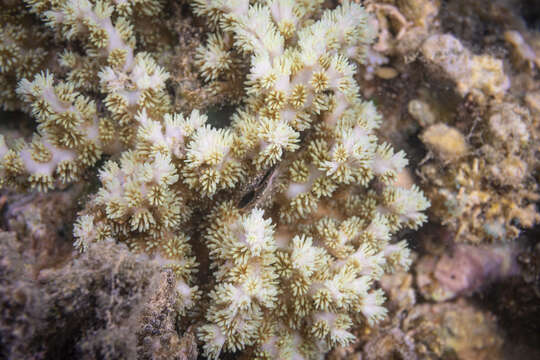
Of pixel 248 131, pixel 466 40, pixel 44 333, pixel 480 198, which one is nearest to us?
pixel 44 333

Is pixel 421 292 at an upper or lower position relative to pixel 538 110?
lower

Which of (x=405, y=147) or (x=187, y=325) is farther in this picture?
(x=405, y=147)

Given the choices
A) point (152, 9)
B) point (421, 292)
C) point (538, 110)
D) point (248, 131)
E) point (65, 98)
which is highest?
point (538, 110)

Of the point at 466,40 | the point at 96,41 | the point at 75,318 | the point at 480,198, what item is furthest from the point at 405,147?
the point at 75,318

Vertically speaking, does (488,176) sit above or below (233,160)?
above

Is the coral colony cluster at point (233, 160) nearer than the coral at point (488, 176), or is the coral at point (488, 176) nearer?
the coral colony cluster at point (233, 160)

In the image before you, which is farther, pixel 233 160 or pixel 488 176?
pixel 488 176

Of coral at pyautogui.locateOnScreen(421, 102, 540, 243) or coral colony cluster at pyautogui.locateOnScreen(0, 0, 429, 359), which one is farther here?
coral at pyautogui.locateOnScreen(421, 102, 540, 243)

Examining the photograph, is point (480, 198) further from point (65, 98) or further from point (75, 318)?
point (65, 98)
